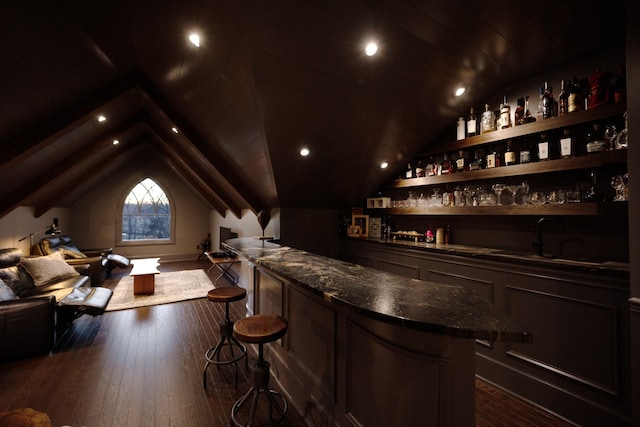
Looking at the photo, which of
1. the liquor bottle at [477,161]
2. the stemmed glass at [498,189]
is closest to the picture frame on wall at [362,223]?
the liquor bottle at [477,161]

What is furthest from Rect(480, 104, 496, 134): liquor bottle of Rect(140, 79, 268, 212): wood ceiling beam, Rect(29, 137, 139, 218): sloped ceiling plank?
Rect(29, 137, 139, 218): sloped ceiling plank

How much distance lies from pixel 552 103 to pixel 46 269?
6.20 meters

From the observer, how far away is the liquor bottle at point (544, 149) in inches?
91.9

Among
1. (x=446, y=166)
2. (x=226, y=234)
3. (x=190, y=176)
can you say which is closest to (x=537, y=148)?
(x=446, y=166)

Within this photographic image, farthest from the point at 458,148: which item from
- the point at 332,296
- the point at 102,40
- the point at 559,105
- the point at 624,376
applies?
the point at 102,40

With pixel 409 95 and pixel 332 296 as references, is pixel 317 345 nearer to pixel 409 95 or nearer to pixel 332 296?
pixel 332 296

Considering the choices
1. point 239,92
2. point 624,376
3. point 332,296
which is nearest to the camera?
point 332,296

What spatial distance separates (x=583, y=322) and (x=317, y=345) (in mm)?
1843

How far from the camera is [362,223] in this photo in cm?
420

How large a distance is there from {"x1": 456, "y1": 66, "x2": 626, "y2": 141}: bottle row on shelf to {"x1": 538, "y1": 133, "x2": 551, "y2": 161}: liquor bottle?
0.59 feet

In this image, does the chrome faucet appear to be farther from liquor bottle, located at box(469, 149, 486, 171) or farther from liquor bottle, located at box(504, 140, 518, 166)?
liquor bottle, located at box(469, 149, 486, 171)

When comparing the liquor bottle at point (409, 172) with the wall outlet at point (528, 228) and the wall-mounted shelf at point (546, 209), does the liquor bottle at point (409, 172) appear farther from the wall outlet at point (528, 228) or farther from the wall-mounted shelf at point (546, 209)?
the wall outlet at point (528, 228)

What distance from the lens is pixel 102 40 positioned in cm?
255

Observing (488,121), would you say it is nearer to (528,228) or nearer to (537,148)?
(537,148)
